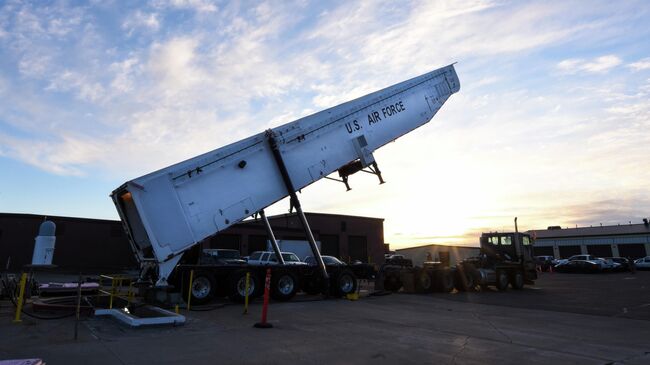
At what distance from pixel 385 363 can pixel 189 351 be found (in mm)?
3046

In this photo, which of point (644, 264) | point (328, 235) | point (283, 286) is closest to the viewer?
point (283, 286)

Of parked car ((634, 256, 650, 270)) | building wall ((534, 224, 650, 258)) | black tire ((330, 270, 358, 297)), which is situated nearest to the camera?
black tire ((330, 270, 358, 297))

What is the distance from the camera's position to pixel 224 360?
6230mm

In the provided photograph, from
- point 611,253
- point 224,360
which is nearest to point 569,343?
point 224,360

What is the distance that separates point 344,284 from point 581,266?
102 feet

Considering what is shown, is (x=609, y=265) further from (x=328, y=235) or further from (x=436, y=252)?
(x=328, y=235)

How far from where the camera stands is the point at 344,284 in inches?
625

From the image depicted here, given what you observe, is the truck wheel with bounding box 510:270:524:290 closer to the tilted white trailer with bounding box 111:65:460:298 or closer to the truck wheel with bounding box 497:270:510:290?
the truck wheel with bounding box 497:270:510:290

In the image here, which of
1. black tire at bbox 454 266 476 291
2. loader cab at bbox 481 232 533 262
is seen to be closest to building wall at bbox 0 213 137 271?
black tire at bbox 454 266 476 291

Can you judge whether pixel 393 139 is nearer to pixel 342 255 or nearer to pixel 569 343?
pixel 569 343

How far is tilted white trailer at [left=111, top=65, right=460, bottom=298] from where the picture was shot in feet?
37.3

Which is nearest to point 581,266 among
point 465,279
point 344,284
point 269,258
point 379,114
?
point 465,279

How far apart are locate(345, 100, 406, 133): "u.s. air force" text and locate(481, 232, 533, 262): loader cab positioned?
437 inches

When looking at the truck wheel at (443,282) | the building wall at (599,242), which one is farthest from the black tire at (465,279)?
the building wall at (599,242)
